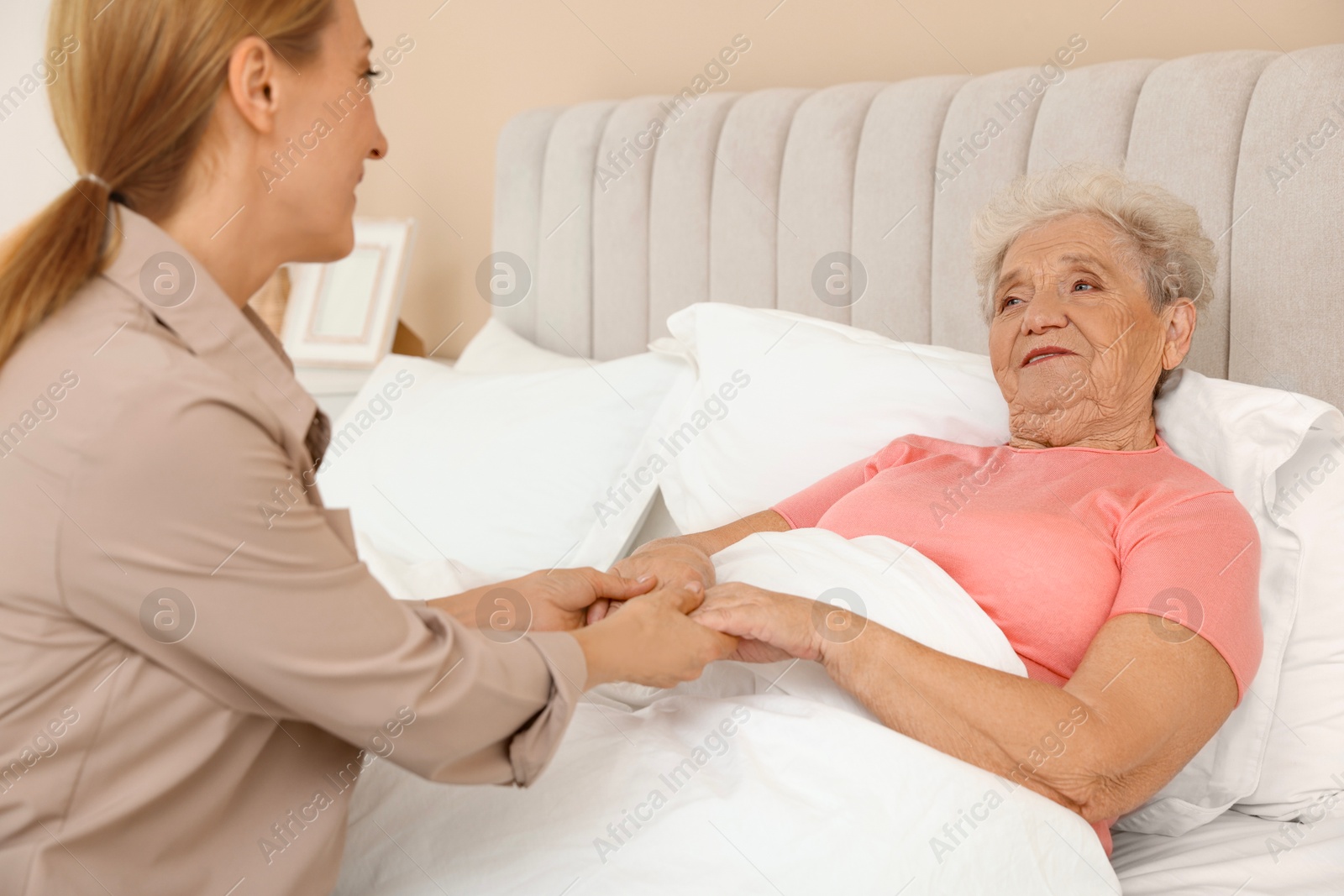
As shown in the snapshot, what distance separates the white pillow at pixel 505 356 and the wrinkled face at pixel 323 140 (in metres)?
1.27

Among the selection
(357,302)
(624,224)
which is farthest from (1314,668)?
(357,302)

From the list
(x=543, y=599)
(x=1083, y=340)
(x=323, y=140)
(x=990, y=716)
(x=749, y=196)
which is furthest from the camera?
(x=749, y=196)

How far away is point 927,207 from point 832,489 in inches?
24.8

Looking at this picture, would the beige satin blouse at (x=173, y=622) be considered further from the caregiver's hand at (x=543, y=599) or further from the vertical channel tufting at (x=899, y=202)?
the vertical channel tufting at (x=899, y=202)

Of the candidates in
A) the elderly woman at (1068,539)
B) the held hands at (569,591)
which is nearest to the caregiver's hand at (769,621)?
the elderly woman at (1068,539)

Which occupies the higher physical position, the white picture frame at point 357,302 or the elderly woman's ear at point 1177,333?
the elderly woman's ear at point 1177,333

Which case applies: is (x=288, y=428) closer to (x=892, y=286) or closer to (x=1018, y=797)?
(x=1018, y=797)

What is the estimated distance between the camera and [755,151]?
2.07 metres

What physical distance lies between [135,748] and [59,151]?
3299 millimetres

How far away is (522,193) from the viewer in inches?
100

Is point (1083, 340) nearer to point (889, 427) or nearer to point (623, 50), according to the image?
point (889, 427)

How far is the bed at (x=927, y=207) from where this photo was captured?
1371 millimetres

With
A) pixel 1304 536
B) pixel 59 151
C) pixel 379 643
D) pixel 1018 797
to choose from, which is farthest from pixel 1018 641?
pixel 59 151

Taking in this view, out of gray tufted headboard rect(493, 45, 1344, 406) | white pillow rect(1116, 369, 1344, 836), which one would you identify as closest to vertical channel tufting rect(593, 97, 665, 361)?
gray tufted headboard rect(493, 45, 1344, 406)
